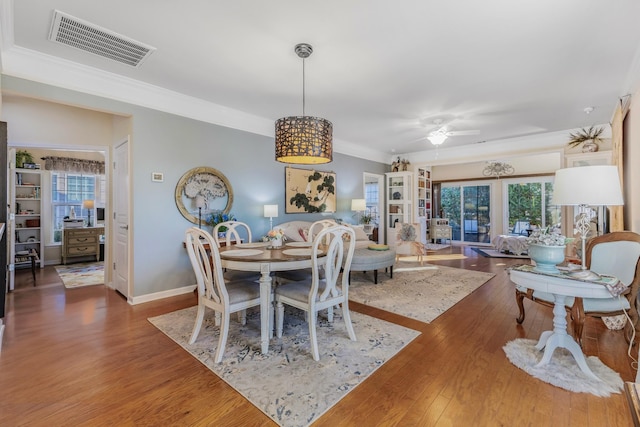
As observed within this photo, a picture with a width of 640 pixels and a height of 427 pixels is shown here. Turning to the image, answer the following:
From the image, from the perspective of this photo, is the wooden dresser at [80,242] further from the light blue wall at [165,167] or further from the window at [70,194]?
the light blue wall at [165,167]

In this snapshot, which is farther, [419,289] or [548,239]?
[419,289]

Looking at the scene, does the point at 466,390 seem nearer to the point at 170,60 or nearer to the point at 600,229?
the point at 170,60

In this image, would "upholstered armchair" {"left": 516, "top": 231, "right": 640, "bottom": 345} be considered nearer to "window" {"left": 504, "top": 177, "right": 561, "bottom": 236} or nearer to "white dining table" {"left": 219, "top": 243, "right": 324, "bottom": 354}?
"white dining table" {"left": 219, "top": 243, "right": 324, "bottom": 354}

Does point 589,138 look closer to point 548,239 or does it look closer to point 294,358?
point 548,239

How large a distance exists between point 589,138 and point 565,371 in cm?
499

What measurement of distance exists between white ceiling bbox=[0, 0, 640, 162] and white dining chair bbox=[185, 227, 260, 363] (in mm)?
1757

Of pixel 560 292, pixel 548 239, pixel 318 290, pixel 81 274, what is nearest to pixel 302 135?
pixel 318 290

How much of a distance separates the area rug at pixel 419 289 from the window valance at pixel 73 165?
6.29m

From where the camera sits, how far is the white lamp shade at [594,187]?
77.7 inches

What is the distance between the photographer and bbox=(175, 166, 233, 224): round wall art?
386 cm

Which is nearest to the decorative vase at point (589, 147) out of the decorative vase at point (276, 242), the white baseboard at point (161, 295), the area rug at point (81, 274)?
the decorative vase at point (276, 242)

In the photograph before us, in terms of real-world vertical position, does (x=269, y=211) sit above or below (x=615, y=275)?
above

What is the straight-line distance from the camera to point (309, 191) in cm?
571

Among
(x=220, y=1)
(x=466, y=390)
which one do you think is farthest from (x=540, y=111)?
(x=220, y=1)
